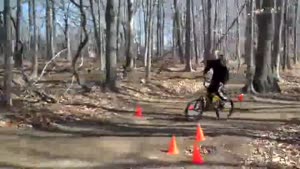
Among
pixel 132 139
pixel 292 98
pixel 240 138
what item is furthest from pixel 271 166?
pixel 292 98

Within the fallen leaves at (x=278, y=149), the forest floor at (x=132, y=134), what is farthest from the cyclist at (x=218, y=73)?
the fallen leaves at (x=278, y=149)

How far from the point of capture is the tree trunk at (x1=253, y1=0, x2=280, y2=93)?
2408 cm

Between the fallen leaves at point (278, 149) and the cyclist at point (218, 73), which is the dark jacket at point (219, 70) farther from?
the fallen leaves at point (278, 149)

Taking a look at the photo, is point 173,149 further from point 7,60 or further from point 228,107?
point 228,107

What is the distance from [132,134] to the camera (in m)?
13.2

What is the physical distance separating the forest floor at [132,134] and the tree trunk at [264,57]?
2589 mm

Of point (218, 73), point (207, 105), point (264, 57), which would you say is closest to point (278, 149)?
point (218, 73)

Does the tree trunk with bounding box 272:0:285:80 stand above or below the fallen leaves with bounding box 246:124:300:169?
above

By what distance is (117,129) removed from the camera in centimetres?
1405

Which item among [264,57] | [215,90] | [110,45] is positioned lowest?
[215,90]

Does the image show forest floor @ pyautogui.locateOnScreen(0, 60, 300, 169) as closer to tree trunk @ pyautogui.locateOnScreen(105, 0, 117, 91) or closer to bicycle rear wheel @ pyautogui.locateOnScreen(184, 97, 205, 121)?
bicycle rear wheel @ pyautogui.locateOnScreen(184, 97, 205, 121)

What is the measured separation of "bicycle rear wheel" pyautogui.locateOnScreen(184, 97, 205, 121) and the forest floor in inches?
15.6

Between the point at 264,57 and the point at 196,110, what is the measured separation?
9.64 meters

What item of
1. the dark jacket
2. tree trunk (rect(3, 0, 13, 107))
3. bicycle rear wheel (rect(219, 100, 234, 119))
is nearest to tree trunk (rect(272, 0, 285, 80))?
bicycle rear wheel (rect(219, 100, 234, 119))
